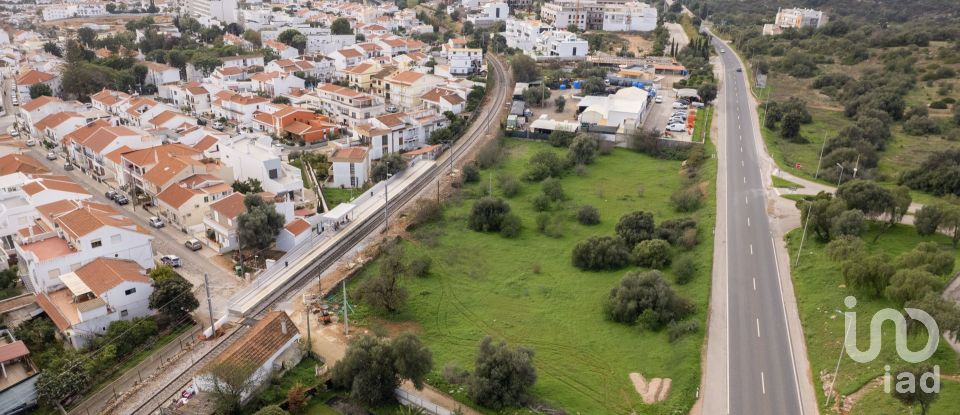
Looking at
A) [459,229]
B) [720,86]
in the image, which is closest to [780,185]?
[459,229]

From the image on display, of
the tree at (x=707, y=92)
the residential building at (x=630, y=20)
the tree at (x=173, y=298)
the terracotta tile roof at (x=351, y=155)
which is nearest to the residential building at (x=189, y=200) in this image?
the terracotta tile roof at (x=351, y=155)

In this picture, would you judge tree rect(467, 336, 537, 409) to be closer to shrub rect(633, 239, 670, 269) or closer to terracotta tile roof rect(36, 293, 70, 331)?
shrub rect(633, 239, 670, 269)

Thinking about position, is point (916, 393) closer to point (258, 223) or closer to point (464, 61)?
point (258, 223)

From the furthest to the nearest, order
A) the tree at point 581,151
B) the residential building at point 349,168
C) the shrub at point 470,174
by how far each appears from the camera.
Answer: the tree at point 581,151 < the shrub at point 470,174 < the residential building at point 349,168

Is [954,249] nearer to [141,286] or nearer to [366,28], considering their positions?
[141,286]

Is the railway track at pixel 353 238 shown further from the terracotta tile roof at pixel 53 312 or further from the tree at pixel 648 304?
the tree at pixel 648 304

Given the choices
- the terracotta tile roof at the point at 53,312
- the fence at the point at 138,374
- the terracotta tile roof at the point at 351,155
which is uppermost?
the terracotta tile roof at the point at 351,155
